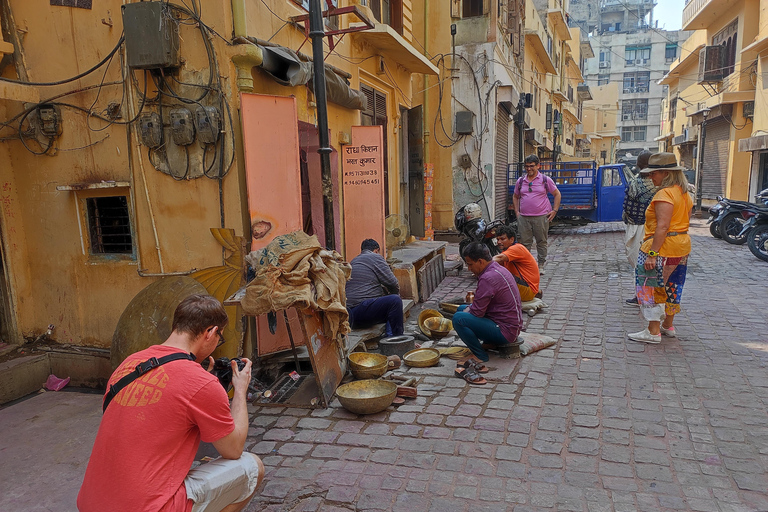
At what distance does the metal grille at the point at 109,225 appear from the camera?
554 centimetres

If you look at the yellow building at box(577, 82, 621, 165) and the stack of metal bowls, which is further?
the yellow building at box(577, 82, 621, 165)

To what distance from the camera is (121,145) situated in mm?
5266

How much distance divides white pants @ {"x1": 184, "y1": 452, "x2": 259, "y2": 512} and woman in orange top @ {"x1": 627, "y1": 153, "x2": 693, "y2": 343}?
452 centimetres

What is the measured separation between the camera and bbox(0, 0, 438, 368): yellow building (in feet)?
16.0

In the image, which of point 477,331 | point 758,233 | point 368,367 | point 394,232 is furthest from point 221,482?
point 758,233

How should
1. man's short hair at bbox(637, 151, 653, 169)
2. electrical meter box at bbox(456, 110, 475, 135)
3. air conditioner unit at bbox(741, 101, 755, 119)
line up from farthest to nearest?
air conditioner unit at bbox(741, 101, 755, 119) < electrical meter box at bbox(456, 110, 475, 135) < man's short hair at bbox(637, 151, 653, 169)

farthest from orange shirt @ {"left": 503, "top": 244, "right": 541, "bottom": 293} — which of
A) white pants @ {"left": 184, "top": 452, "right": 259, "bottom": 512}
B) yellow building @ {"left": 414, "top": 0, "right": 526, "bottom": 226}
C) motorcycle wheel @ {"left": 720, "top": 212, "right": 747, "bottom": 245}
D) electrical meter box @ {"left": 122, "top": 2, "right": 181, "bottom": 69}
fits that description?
motorcycle wheel @ {"left": 720, "top": 212, "right": 747, "bottom": 245}

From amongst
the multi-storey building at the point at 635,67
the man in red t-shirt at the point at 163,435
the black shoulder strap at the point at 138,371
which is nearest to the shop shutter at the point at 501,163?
the man in red t-shirt at the point at 163,435

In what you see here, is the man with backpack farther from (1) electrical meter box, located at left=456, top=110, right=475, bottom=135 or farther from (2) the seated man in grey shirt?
(1) electrical meter box, located at left=456, top=110, right=475, bottom=135

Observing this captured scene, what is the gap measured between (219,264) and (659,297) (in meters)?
4.71

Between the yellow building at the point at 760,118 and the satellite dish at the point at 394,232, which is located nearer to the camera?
the satellite dish at the point at 394,232

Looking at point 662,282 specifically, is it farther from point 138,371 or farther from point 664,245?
point 138,371

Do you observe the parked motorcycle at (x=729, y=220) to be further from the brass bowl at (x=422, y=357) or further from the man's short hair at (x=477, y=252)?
the brass bowl at (x=422, y=357)

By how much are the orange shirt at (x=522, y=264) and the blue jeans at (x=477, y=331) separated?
5.82 ft
